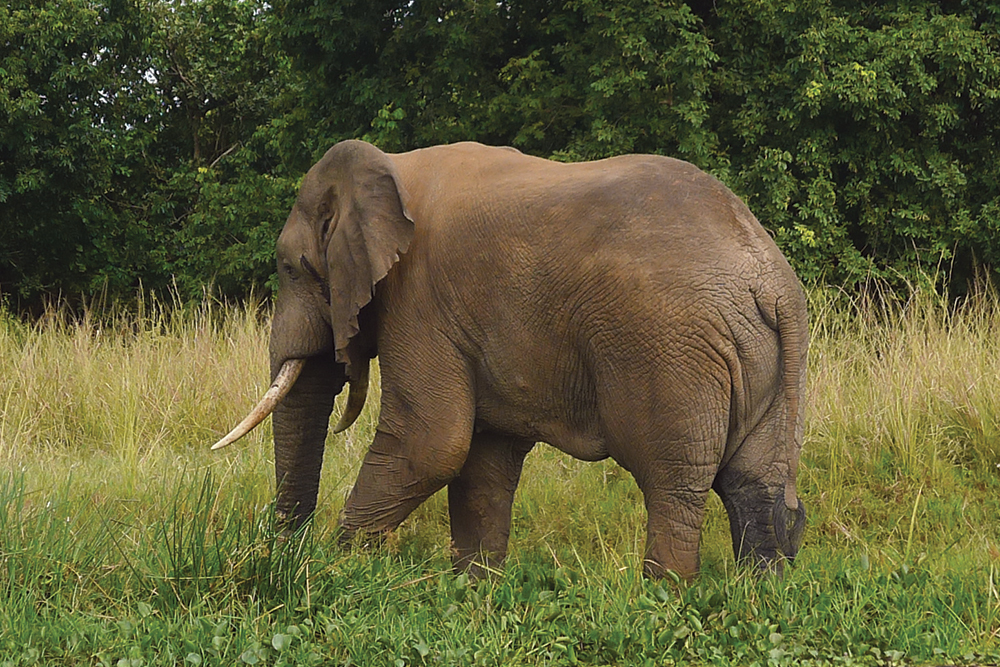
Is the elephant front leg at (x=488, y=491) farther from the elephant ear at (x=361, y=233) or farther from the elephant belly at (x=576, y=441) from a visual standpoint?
the elephant ear at (x=361, y=233)

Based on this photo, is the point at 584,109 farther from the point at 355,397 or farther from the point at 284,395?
the point at 284,395

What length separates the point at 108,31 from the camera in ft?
57.0

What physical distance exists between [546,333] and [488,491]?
3.48 ft

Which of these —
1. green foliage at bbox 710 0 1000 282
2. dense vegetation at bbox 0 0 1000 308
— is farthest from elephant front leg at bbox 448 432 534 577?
green foliage at bbox 710 0 1000 282

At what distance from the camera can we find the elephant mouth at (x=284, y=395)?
205 inches

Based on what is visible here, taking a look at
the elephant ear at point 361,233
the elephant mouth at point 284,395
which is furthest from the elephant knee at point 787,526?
the elephant mouth at point 284,395

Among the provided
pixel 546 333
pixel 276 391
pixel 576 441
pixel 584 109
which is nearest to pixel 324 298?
pixel 276 391

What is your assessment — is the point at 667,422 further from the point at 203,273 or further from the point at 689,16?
the point at 203,273

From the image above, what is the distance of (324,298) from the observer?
5320mm

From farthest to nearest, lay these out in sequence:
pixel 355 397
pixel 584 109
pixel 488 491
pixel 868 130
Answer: pixel 584 109 → pixel 868 130 → pixel 355 397 → pixel 488 491

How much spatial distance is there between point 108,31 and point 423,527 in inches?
522

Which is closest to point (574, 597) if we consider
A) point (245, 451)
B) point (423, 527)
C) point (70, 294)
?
point (423, 527)

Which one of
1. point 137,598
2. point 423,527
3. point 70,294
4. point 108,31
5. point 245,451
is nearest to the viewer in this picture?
point 137,598

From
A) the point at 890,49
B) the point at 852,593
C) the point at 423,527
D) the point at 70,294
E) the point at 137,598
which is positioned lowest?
the point at 70,294
